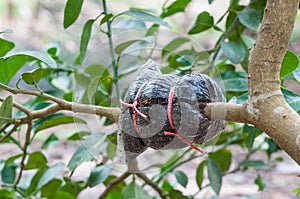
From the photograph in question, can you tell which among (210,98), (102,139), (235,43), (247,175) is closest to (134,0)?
(247,175)

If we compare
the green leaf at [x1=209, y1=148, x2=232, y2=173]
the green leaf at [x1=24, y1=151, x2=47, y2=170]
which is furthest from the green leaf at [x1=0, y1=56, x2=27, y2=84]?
the green leaf at [x1=209, y1=148, x2=232, y2=173]

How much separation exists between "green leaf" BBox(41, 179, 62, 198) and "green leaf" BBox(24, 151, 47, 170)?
39mm

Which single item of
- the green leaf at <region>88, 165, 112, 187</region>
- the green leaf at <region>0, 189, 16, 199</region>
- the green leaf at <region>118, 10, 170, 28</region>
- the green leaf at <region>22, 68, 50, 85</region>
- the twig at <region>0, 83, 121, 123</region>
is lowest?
the green leaf at <region>0, 189, 16, 199</region>

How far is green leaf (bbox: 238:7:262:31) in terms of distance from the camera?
0.80 m

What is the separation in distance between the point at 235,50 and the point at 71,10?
289mm

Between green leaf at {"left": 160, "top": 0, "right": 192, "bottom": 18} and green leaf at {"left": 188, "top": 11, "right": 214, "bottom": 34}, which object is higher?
green leaf at {"left": 160, "top": 0, "right": 192, "bottom": 18}

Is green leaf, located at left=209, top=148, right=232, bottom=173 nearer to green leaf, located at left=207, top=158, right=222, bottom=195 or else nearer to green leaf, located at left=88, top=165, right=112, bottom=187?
green leaf, located at left=207, top=158, right=222, bottom=195

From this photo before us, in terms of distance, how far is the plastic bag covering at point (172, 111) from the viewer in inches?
20.5

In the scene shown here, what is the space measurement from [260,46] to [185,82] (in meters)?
0.09

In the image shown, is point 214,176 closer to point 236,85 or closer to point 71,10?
point 236,85

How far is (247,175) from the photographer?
1.98 metres

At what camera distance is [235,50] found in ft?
2.70

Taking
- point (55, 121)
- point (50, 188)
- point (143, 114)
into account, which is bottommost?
point (50, 188)

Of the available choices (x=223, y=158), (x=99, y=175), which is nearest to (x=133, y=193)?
(x=99, y=175)
